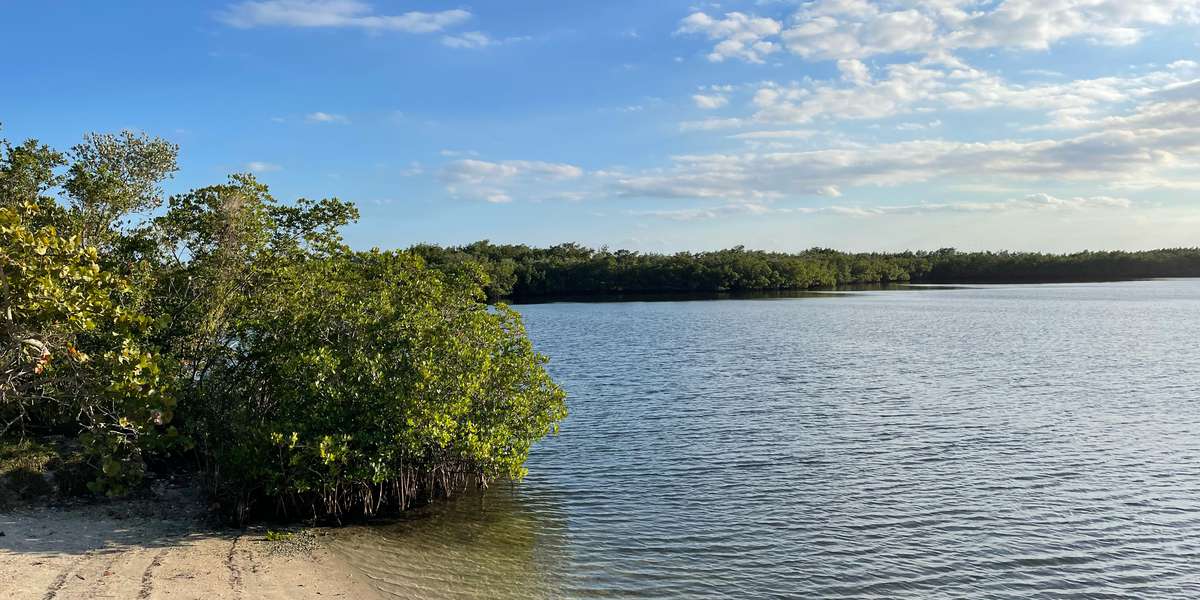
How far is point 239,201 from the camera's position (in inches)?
696

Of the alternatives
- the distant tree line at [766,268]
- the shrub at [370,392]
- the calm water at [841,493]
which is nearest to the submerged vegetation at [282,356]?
the shrub at [370,392]

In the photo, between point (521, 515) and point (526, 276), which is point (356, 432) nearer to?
Answer: point (521, 515)

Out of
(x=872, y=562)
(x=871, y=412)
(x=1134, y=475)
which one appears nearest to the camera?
(x=872, y=562)

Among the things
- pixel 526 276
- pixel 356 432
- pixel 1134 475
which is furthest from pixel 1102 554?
pixel 526 276

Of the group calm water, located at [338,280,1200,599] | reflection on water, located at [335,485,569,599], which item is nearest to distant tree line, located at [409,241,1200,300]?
calm water, located at [338,280,1200,599]

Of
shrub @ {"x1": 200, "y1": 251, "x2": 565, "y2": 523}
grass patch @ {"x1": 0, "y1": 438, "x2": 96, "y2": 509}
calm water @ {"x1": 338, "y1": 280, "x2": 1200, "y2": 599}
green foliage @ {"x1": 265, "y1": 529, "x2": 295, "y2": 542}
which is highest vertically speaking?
shrub @ {"x1": 200, "y1": 251, "x2": 565, "y2": 523}

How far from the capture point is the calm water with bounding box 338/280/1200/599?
13938 mm

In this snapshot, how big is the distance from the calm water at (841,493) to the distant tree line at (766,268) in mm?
96842

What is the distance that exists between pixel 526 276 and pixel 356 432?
128m

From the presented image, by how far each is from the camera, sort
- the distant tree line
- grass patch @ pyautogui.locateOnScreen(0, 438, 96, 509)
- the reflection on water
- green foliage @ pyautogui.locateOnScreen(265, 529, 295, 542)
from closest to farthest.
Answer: the reflection on water → green foliage @ pyautogui.locateOnScreen(265, 529, 295, 542) → grass patch @ pyautogui.locateOnScreen(0, 438, 96, 509) → the distant tree line

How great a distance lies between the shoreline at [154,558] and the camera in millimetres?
11836

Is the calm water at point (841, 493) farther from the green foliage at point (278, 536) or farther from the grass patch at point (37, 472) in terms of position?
the grass patch at point (37, 472)

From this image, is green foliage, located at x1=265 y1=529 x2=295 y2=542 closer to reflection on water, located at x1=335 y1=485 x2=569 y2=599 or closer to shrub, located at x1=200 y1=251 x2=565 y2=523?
shrub, located at x1=200 y1=251 x2=565 y2=523

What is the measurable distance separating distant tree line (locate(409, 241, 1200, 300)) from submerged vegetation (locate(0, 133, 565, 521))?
105 meters
